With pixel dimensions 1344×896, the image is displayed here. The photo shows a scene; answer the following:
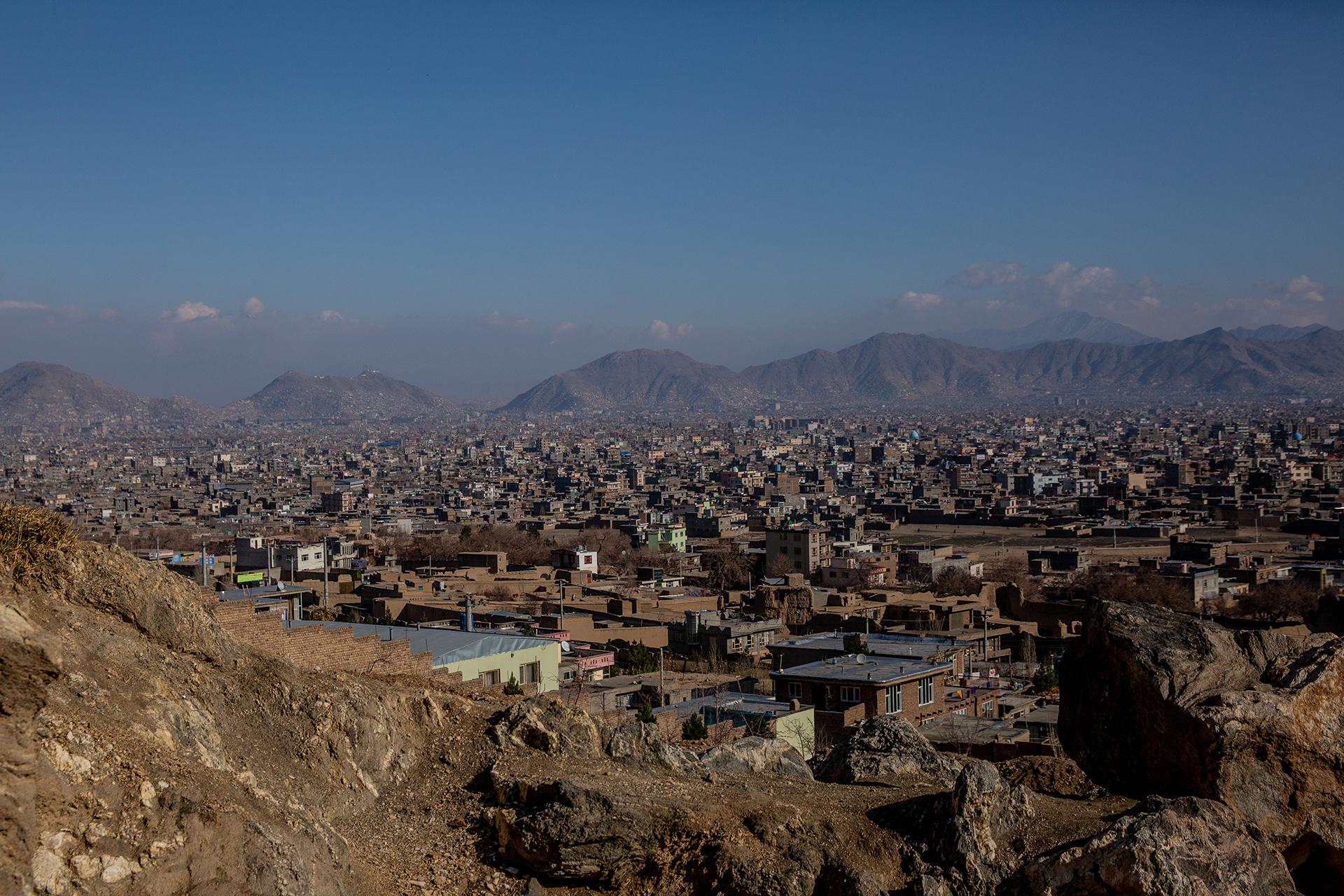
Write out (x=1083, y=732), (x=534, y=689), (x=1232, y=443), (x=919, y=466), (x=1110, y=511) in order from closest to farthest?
(x=1083, y=732) < (x=534, y=689) < (x=1110, y=511) < (x=919, y=466) < (x=1232, y=443)

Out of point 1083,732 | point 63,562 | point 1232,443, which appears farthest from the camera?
point 1232,443

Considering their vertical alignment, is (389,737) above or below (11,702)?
below

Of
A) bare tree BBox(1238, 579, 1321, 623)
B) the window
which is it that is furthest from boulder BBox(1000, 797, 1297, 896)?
bare tree BBox(1238, 579, 1321, 623)

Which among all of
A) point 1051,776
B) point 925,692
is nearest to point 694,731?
point 1051,776

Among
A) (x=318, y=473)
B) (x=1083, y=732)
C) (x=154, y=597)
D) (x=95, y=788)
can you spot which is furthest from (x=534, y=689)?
(x=318, y=473)

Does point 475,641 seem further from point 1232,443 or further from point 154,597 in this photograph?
point 1232,443

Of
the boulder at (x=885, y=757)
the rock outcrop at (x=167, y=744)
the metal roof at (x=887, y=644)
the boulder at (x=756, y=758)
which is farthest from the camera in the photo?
the metal roof at (x=887, y=644)

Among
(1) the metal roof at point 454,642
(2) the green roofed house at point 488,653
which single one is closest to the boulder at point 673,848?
(2) the green roofed house at point 488,653

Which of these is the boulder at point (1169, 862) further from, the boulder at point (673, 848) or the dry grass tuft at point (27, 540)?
the dry grass tuft at point (27, 540)
